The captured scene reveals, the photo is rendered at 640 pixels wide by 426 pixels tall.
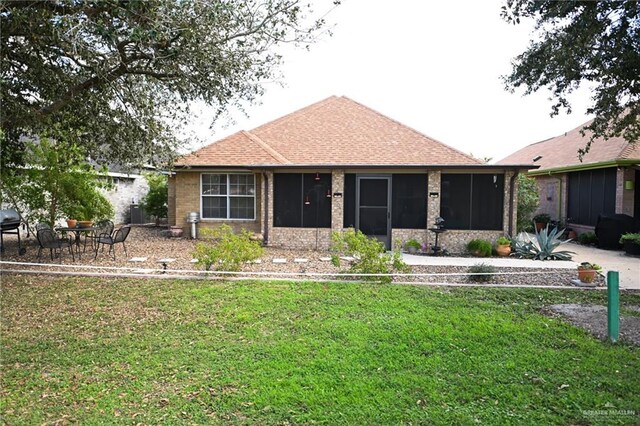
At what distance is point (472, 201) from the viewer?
1314 cm

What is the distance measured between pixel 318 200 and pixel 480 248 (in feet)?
17.1

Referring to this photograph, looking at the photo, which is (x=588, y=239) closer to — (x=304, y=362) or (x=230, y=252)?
(x=230, y=252)

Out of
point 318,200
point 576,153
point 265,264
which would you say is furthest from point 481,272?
point 576,153

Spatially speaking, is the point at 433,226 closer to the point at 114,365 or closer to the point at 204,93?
the point at 204,93

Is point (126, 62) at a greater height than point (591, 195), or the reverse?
point (126, 62)

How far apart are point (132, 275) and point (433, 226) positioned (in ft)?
28.7

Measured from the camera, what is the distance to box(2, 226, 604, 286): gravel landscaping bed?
9055mm

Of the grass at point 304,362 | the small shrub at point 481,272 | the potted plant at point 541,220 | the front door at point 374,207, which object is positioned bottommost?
the grass at point 304,362

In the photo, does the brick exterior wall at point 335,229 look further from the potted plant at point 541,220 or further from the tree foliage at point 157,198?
the potted plant at point 541,220

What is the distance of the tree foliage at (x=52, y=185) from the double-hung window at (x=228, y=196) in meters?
3.54

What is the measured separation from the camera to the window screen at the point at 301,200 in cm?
1375

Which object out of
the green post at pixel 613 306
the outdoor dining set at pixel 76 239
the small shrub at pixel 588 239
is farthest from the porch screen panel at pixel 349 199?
the small shrub at pixel 588 239

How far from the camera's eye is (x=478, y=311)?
6535 millimetres

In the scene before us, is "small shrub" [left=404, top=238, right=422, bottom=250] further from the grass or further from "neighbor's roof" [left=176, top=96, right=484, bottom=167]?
the grass
